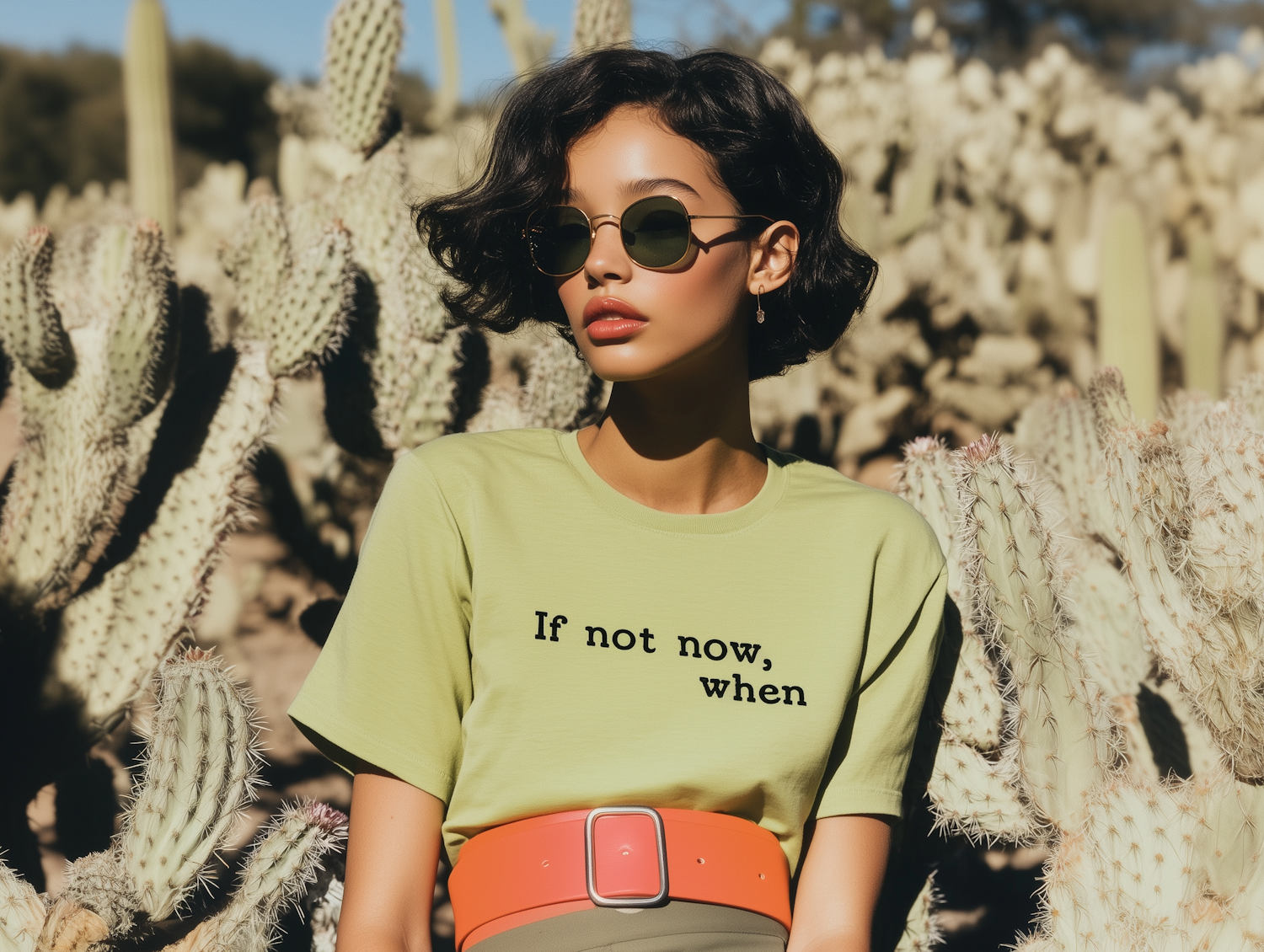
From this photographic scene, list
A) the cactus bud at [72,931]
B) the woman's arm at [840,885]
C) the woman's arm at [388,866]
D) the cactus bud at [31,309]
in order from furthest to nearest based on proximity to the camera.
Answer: the cactus bud at [31,309], the cactus bud at [72,931], the woman's arm at [840,885], the woman's arm at [388,866]

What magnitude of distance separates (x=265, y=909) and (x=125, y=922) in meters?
0.24

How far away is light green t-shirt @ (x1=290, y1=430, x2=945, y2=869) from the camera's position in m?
1.79

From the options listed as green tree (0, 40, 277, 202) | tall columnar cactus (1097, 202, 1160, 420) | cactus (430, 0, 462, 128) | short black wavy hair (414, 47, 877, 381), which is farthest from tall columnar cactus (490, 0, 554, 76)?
green tree (0, 40, 277, 202)

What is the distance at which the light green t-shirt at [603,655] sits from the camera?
179 centimetres

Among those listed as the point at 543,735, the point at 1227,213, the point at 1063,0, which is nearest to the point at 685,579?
the point at 543,735

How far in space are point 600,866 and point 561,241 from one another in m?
0.98

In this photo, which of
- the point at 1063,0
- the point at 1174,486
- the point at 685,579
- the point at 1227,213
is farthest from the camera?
the point at 1063,0

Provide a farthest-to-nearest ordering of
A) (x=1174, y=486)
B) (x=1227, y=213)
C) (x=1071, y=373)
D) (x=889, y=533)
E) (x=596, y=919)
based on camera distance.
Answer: (x=1227, y=213) → (x=1071, y=373) → (x=1174, y=486) → (x=889, y=533) → (x=596, y=919)

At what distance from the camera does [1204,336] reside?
6633mm

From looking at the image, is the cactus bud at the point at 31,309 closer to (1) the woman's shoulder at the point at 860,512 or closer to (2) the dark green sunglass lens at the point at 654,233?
(2) the dark green sunglass lens at the point at 654,233

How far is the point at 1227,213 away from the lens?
9039 millimetres

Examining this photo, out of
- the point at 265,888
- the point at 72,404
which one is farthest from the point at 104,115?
the point at 265,888

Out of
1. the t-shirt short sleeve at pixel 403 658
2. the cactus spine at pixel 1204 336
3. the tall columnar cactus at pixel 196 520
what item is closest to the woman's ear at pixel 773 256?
the t-shirt short sleeve at pixel 403 658

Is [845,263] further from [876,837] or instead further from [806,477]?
[876,837]
